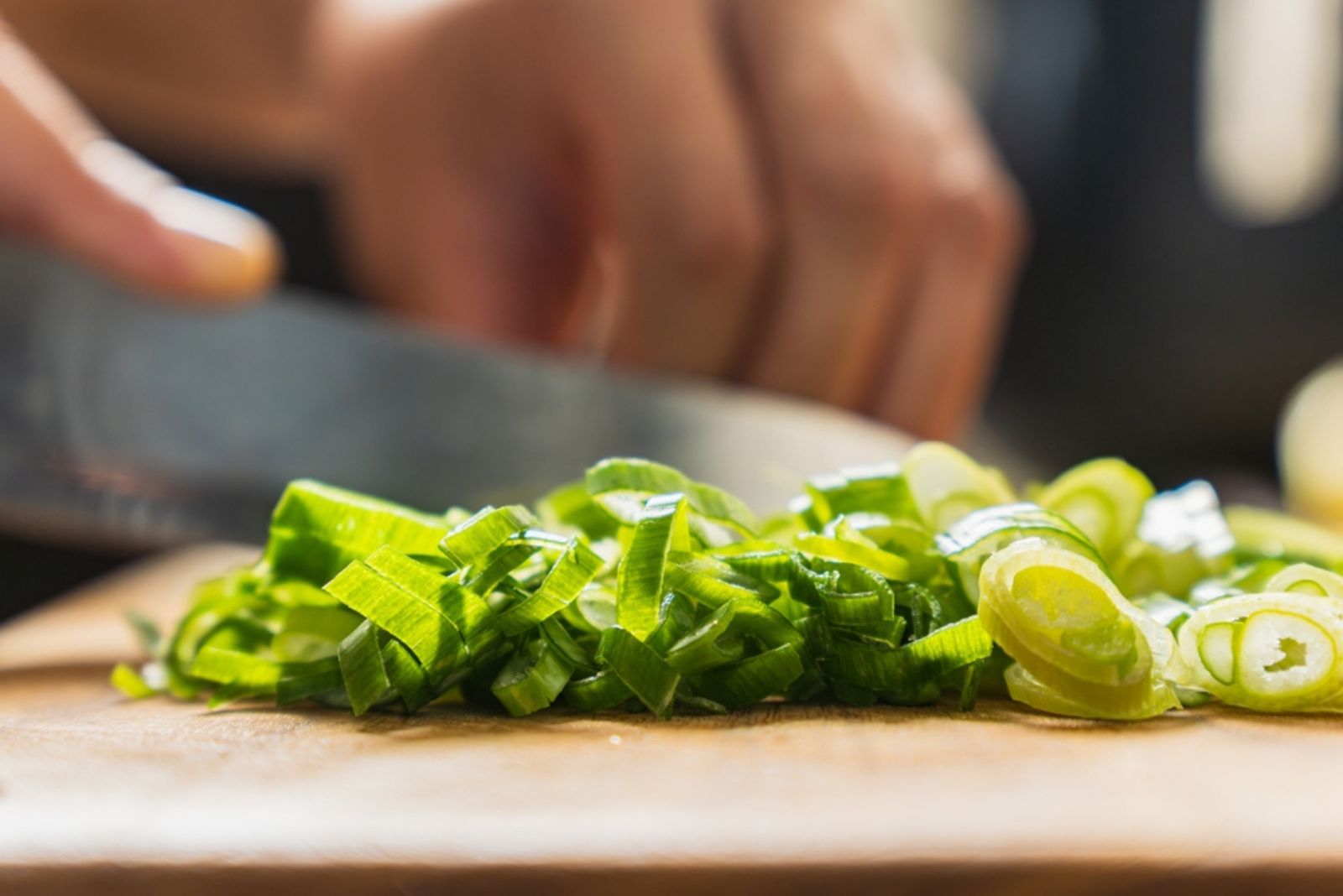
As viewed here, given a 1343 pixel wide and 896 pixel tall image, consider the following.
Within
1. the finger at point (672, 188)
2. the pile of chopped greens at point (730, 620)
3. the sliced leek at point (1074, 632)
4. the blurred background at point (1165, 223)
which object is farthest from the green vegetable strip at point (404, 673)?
the blurred background at point (1165, 223)

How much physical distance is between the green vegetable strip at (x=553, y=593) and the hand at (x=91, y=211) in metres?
0.95

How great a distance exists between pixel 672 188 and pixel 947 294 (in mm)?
634

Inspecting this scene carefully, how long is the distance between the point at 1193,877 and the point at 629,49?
75.7 inches

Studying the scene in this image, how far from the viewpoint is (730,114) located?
2287 mm

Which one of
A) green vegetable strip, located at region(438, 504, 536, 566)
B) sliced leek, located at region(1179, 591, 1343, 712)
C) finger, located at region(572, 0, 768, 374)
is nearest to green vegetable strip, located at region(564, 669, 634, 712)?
green vegetable strip, located at region(438, 504, 536, 566)

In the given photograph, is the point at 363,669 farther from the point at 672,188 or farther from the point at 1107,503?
the point at 672,188

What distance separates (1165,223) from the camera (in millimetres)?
3656

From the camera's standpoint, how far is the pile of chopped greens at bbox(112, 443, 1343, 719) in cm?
74

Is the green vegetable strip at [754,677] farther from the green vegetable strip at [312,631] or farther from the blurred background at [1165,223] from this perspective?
the blurred background at [1165,223]

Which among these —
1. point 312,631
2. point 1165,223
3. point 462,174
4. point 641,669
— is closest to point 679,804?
point 641,669

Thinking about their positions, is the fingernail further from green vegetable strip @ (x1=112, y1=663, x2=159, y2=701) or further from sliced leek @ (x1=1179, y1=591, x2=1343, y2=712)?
sliced leek @ (x1=1179, y1=591, x2=1343, y2=712)

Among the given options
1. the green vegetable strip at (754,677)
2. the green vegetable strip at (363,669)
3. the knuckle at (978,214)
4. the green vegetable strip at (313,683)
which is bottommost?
the green vegetable strip at (313,683)

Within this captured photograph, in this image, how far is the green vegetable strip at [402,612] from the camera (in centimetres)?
73

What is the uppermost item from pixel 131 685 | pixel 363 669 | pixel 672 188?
pixel 672 188
